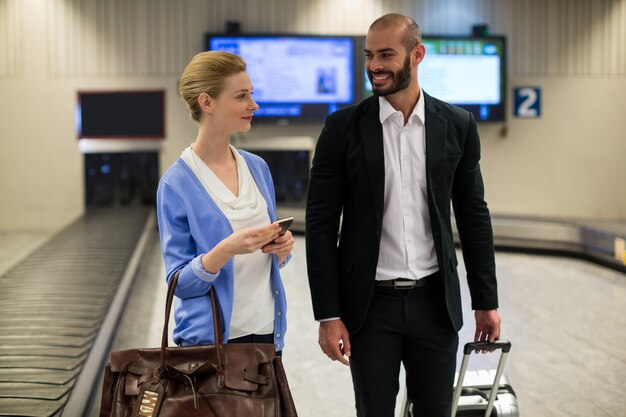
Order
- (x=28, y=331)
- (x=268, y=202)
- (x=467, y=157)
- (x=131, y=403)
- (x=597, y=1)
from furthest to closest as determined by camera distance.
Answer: (x=597, y=1) < (x=28, y=331) < (x=467, y=157) < (x=268, y=202) < (x=131, y=403)

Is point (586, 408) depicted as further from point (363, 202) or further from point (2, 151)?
point (2, 151)

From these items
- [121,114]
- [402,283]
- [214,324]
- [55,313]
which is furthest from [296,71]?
[214,324]

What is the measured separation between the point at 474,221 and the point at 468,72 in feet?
31.7

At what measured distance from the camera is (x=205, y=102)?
2.01 meters

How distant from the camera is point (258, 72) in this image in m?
11.2

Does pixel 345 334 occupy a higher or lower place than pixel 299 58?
lower

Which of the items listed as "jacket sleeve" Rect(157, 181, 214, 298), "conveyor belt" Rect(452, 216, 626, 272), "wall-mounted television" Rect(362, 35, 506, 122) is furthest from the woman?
"wall-mounted television" Rect(362, 35, 506, 122)

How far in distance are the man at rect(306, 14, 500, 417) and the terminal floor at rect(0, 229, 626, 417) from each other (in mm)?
1795

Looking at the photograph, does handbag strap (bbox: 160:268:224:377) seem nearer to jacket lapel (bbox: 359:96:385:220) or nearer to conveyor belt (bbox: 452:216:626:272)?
jacket lapel (bbox: 359:96:385:220)

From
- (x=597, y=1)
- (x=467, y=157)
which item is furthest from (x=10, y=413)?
(x=597, y=1)

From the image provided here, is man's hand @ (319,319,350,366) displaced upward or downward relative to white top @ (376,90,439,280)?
downward

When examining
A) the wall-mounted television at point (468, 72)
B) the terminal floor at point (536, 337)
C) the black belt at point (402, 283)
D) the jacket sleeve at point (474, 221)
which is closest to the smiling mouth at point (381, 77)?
the jacket sleeve at point (474, 221)

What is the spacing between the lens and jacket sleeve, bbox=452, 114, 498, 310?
2275 millimetres

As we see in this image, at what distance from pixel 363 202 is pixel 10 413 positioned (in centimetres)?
144
